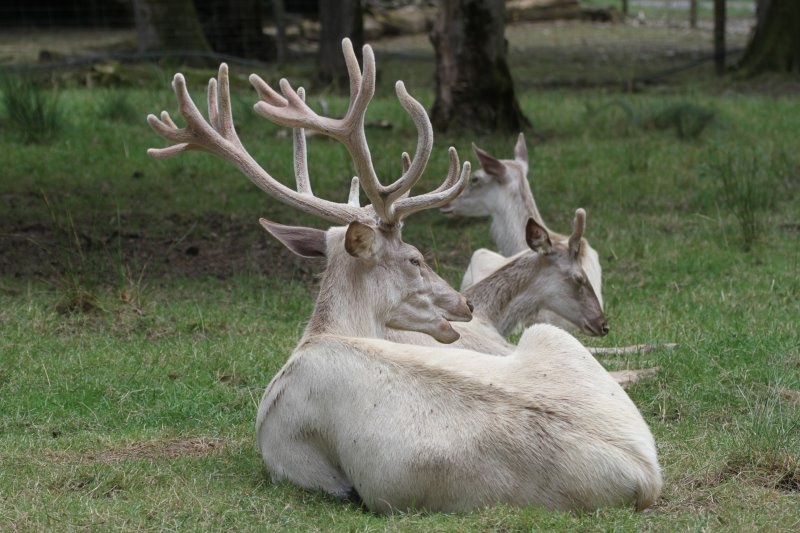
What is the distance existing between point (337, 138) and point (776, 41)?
12.4 m

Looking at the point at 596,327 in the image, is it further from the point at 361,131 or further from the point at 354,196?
the point at 361,131

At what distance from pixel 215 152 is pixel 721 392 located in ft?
8.43

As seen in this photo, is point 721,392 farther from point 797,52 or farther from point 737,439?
point 797,52

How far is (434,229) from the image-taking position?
9859 millimetres

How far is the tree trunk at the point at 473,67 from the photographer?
12.4 metres

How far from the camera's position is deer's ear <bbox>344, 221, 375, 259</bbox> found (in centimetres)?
488

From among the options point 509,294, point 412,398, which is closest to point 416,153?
point 412,398

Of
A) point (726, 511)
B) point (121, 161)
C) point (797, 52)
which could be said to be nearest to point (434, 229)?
point (121, 161)

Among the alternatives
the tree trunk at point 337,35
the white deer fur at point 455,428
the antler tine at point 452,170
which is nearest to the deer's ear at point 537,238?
the antler tine at point 452,170

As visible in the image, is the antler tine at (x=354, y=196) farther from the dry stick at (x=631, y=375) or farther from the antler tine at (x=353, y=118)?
the dry stick at (x=631, y=375)

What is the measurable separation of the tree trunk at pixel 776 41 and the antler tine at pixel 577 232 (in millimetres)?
10394

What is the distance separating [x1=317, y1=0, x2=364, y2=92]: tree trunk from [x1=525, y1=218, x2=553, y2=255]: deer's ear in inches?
344

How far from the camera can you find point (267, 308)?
766cm

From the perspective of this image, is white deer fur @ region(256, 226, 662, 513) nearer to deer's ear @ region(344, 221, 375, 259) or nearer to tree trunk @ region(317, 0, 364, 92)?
deer's ear @ region(344, 221, 375, 259)
